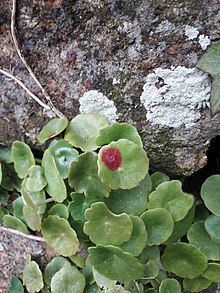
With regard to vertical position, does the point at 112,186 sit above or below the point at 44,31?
below

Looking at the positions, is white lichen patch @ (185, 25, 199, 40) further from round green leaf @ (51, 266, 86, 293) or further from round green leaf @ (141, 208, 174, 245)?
round green leaf @ (51, 266, 86, 293)

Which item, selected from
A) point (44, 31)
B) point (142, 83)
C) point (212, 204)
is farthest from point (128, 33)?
point (212, 204)

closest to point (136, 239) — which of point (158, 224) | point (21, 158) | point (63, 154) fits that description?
point (158, 224)

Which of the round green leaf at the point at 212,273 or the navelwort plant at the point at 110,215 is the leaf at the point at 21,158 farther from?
the round green leaf at the point at 212,273

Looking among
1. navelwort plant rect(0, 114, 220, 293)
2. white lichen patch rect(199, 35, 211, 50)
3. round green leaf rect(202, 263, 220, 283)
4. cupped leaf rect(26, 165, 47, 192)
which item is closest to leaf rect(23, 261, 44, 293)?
navelwort plant rect(0, 114, 220, 293)

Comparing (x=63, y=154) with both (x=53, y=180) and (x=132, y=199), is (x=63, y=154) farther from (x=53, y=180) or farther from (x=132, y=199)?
(x=132, y=199)

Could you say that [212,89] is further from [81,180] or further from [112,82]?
[81,180]

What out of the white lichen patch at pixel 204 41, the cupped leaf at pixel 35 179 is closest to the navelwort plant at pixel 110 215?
the cupped leaf at pixel 35 179
